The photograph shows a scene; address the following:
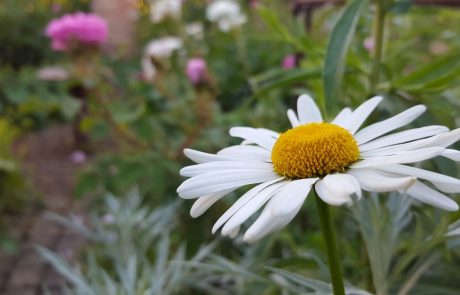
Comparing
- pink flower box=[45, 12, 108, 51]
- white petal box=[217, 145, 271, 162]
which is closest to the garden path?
pink flower box=[45, 12, 108, 51]

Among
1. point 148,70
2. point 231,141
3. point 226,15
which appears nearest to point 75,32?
point 148,70

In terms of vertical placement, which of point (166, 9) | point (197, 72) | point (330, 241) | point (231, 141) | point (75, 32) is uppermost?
point (166, 9)

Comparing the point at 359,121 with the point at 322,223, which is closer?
the point at 322,223

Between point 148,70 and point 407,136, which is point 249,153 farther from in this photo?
point 148,70

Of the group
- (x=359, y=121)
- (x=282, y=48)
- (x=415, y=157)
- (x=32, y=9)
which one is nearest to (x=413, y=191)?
(x=415, y=157)

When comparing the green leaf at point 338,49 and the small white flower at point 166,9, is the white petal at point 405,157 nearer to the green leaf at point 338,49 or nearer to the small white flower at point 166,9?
the green leaf at point 338,49

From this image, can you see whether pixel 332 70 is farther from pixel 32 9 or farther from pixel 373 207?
pixel 32 9

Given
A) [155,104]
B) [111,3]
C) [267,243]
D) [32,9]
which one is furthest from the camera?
[111,3]
